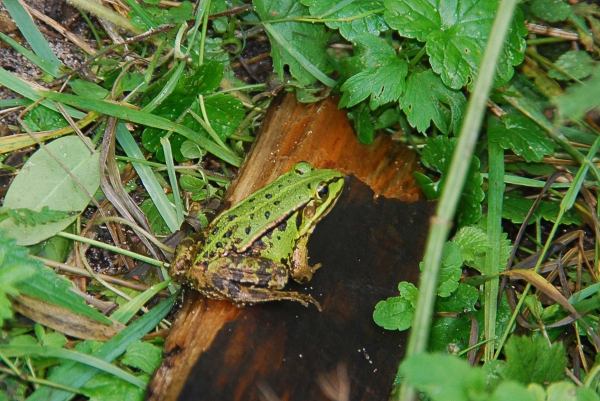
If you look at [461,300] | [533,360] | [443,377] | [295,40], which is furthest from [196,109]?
[533,360]

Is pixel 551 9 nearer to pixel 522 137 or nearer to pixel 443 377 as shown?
pixel 522 137

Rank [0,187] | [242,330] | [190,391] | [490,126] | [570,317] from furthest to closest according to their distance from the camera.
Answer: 1. [490,126]
2. [0,187]
3. [570,317]
4. [242,330]
5. [190,391]

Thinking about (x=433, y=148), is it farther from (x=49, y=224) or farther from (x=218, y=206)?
(x=49, y=224)

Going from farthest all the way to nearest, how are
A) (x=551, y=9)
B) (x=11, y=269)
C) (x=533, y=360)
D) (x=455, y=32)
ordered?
(x=551, y=9) → (x=455, y=32) → (x=533, y=360) → (x=11, y=269)

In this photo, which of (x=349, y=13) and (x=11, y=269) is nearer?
(x=11, y=269)

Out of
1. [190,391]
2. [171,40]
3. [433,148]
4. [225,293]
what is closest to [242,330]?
[225,293]

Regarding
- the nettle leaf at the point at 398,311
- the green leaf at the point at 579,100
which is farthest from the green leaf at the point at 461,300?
the green leaf at the point at 579,100

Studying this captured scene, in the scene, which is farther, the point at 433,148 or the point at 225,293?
the point at 433,148
